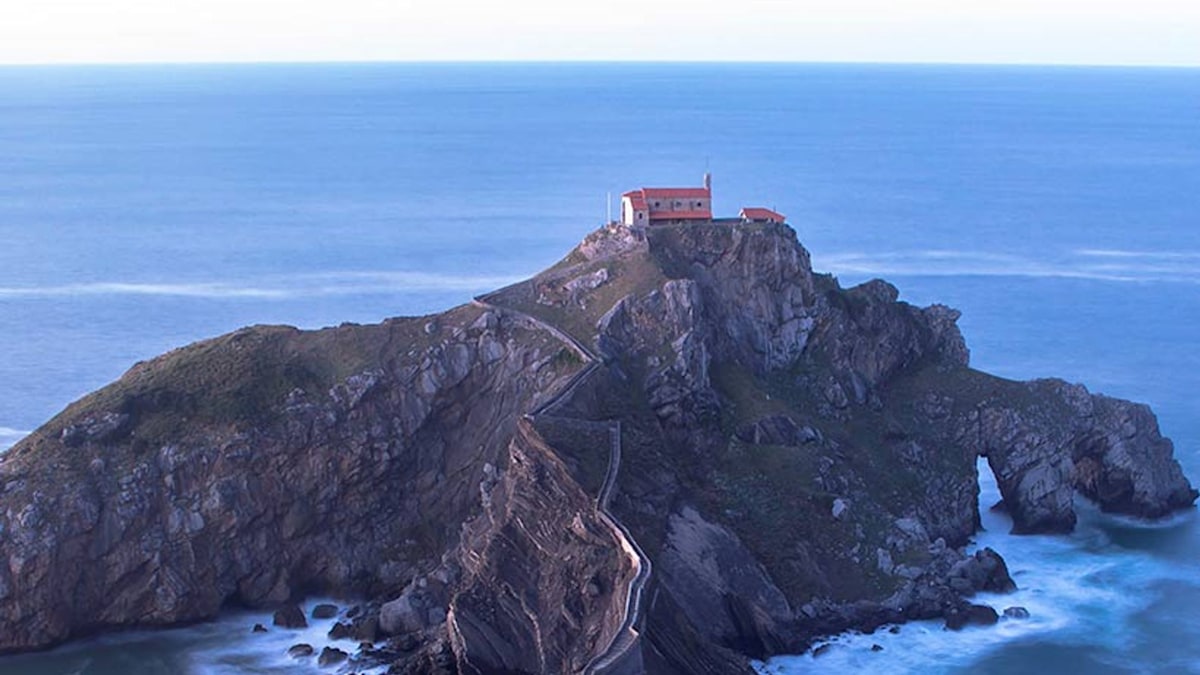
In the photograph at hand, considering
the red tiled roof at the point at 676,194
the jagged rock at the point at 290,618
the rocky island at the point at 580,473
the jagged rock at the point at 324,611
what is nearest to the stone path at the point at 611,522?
the rocky island at the point at 580,473

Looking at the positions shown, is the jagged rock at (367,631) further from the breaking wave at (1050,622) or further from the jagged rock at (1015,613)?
the jagged rock at (1015,613)

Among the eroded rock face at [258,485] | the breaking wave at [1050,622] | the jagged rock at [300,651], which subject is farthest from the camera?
the eroded rock face at [258,485]

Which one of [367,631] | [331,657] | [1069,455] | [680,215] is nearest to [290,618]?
[367,631]

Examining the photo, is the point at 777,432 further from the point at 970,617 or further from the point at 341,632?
the point at 341,632

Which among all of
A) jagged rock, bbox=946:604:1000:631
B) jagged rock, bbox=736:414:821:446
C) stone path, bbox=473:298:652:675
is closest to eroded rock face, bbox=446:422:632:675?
stone path, bbox=473:298:652:675

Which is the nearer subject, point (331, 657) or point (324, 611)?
point (331, 657)

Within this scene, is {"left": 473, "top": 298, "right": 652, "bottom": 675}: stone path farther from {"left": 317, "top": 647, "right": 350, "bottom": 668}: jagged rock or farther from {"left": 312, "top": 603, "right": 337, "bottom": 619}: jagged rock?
{"left": 312, "top": 603, "right": 337, "bottom": 619}: jagged rock
